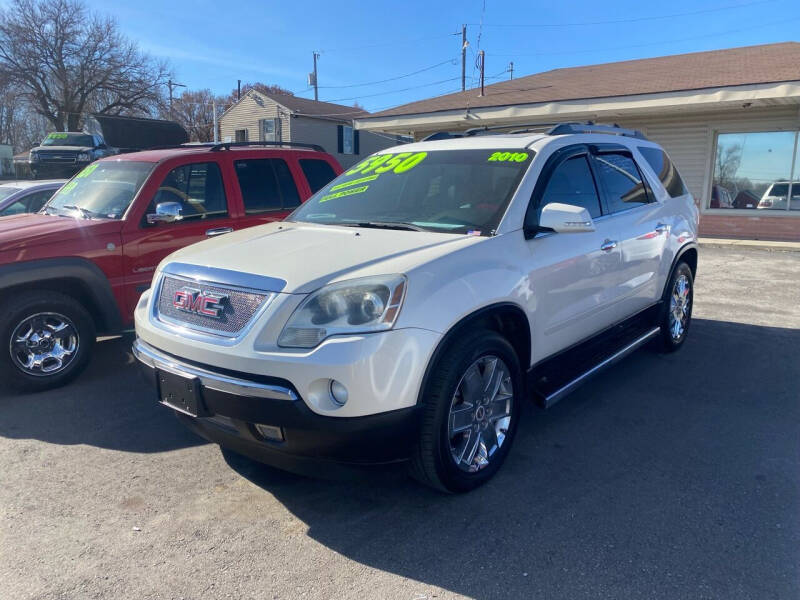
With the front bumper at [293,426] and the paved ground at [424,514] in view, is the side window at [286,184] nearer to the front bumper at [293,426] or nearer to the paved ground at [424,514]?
the paved ground at [424,514]

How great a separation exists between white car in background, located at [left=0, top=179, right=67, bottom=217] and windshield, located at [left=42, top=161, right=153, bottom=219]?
8.79 ft

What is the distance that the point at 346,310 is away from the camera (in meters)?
2.78

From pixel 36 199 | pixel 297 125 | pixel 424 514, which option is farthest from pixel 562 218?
pixel 297 125

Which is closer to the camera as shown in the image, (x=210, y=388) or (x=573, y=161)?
(x=210, y=388)

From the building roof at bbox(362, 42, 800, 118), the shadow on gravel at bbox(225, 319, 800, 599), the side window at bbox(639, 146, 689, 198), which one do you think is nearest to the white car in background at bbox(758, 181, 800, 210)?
the building roof at bbox(362, 42, 800, 118)

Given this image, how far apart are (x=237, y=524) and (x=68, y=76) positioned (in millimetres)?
45763

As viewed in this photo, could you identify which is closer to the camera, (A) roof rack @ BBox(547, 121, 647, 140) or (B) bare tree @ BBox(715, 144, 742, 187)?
(A) roof rack @ BBox(547, 121, 647, 140)

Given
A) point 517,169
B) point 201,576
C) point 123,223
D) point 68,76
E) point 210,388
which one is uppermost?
point 68,76

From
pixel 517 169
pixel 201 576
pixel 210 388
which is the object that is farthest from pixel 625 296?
pixel 201 576

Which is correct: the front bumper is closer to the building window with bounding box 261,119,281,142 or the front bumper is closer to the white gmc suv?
the white gmc suv

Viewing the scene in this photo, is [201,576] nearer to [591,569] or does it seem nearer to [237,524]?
[237,524]

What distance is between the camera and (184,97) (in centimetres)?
6056

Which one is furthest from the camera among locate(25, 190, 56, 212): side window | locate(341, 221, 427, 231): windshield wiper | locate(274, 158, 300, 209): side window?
locate(25, 190, 56, 212): side window

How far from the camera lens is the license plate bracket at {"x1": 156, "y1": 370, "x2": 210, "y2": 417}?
2.91m
